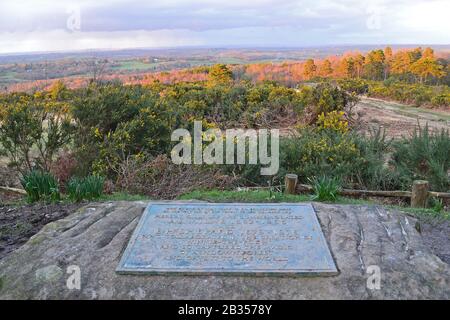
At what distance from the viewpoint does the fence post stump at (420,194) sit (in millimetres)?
5801

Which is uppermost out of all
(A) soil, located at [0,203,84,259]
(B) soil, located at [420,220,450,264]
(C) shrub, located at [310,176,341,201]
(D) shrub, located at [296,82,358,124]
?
(D) shrub, located at [296,82,358,124]

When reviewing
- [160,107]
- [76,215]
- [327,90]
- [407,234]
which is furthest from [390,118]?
[76,215]

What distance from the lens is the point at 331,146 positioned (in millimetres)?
7656

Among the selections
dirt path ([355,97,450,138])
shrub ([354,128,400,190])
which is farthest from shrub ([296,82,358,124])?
shrub ([354,128,400,190])

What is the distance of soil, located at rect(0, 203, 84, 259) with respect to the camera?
4449mm

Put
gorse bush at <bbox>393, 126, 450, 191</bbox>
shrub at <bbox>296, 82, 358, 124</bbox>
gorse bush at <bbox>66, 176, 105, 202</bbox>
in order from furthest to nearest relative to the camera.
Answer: shrub at <bbox>296, 82, 358, 124</bbox> → gorse bush at <bbox>393, 126, 450, 191</bbox> → gorse bush at <bbox>66, 176, 105, 202</bbox>

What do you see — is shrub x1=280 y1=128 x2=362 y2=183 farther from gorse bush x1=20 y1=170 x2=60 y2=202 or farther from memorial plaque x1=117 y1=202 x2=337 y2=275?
gorse bush x1=20 y1=170 x2=60 y2=202

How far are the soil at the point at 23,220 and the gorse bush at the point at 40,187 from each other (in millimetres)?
151

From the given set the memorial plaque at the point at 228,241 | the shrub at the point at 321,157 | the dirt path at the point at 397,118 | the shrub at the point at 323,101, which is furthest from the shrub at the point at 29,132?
the dirt path at the point at 397,118

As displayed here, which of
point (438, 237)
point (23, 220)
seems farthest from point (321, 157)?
point (23, 220)

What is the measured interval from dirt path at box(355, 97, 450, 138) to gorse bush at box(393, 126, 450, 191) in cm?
417

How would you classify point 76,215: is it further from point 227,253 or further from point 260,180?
point 260,180

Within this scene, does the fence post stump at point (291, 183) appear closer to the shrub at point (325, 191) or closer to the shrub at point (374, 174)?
the shrub at point (325, 191)

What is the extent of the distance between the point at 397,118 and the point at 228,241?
12.6 metres
